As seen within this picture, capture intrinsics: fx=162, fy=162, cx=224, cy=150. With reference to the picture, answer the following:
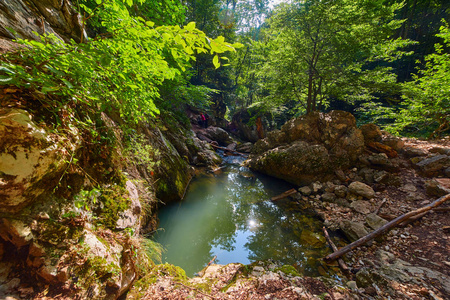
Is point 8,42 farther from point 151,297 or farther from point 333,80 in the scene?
point 333,80

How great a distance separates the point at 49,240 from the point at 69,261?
10.3 inches

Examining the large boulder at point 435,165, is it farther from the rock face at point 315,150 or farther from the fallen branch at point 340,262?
the fallen branch at point 340,262

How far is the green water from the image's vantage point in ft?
13.5

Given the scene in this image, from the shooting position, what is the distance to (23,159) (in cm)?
135

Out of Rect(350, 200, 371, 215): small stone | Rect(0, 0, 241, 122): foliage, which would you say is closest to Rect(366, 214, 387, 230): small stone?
Rect(350, 200, 371, 215): small stone

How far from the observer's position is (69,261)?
148 centimetres

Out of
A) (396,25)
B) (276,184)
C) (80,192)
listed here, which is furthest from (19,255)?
(396,25)

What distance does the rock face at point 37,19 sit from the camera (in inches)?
74.4

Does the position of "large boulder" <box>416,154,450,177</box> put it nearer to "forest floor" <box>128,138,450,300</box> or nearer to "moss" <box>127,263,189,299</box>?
"forest floor" <box>128,138,450,300</box>

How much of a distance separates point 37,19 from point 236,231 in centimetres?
616

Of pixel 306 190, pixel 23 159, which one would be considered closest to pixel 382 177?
pixel 306 190

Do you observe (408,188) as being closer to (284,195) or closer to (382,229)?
(382,229)

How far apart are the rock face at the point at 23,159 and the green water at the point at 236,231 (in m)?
3.25

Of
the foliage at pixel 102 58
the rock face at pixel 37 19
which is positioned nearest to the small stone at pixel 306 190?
the foliage at pixel 102 58
